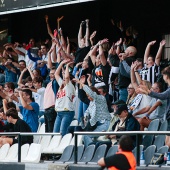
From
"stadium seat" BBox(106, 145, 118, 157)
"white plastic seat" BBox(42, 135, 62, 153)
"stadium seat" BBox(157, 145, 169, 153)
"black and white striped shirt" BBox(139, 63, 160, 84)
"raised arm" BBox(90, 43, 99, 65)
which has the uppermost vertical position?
"raised arm" BBox(90, 43, 99, 65)

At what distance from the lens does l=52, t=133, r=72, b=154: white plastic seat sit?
67.6 feet

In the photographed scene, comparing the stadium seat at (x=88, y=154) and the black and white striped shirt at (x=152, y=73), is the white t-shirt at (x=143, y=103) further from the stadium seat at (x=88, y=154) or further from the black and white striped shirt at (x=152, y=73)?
the stadium seat at (x=88, y=154)

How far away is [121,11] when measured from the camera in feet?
88.8

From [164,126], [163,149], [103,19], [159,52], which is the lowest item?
[163,149]

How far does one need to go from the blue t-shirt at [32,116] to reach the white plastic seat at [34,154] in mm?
2183

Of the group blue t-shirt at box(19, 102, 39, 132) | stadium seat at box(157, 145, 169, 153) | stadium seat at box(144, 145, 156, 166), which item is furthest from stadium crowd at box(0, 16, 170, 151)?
stadium seat at box(144, 145, 156, 166)

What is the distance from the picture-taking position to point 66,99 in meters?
21.9

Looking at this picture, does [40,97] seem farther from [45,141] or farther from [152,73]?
[152,73]

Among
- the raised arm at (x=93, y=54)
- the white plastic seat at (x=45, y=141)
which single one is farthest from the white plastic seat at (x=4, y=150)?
the raised arm at (x=93, y=54)

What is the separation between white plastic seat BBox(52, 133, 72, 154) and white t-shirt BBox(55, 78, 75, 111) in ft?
3.95

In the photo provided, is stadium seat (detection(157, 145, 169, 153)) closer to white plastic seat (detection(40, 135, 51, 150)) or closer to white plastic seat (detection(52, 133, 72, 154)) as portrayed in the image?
white plastic seat (detection(52, 133, 72, 154))

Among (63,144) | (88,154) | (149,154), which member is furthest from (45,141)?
(149,154)

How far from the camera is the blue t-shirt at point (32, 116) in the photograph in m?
22.7

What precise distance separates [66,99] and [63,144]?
1610mm
